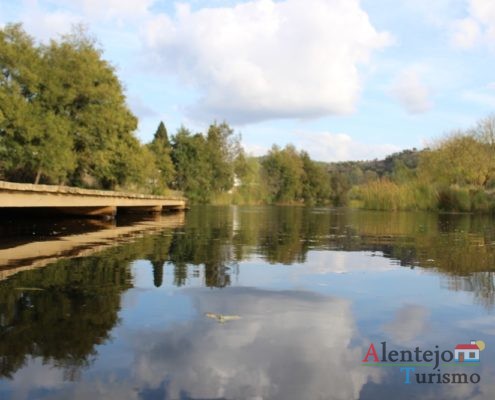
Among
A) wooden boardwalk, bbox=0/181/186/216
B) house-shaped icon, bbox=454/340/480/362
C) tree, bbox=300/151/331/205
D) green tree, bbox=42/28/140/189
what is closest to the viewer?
house-shaped icon, bbox=454/340/480/362

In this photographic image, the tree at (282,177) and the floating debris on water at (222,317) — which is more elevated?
the tree at (282,177)

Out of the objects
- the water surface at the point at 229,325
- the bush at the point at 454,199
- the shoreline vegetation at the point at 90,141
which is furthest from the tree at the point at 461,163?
the water surface at the point at 229,325

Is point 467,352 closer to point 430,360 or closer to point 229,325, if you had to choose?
point 430,360

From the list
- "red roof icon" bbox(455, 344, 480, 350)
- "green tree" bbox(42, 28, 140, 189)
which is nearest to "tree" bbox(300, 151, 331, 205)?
"green tree" bbox(42, 28, 140, 189)

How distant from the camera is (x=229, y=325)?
2854 mm

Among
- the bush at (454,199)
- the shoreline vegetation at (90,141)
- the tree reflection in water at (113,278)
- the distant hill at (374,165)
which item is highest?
the distant hill at (374,165)

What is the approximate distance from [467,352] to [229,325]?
126 centimetres

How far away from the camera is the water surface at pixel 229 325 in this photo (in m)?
2.01

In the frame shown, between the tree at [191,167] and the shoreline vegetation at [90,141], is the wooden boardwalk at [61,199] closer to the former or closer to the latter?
the shoreline vegetation at [90,141]

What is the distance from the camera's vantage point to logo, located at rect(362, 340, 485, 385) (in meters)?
2.13

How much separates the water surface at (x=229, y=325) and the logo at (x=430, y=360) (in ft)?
0.13

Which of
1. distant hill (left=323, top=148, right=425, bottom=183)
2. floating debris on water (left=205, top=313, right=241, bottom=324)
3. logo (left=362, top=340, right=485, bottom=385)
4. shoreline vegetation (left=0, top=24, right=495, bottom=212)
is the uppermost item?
distant hill (left=323, top=148, right=425, bottom=183)

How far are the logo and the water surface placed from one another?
0.04 meters

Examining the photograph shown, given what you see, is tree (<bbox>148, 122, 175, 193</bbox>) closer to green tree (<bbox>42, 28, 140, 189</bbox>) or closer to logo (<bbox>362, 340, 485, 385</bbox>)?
green tree (<bbox>42, 28, 140, 189</bbox>)
